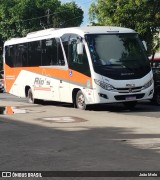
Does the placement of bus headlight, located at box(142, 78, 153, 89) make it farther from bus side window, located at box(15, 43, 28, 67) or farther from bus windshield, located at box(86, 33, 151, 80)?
bus side window, located at box(15, 43, 28, 67)

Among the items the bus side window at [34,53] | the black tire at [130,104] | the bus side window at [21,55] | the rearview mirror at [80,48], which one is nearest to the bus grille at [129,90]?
the black tire at [130,104]

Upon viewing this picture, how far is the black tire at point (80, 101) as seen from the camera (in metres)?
17.3

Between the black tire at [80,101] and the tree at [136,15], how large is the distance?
7622mm

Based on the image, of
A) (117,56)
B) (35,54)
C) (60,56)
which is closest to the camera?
(117,56)

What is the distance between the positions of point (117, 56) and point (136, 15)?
7.60m

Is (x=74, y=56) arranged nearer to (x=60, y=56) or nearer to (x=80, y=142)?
(x=60, y=56)

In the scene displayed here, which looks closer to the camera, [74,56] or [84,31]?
[84,31]

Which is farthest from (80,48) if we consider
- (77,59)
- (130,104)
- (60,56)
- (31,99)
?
(31,99)

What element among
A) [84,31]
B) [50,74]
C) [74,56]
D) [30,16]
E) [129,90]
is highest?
[30,16]

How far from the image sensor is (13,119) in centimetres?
1449

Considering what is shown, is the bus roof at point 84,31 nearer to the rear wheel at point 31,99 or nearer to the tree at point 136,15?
the rear wheel at point 31,99

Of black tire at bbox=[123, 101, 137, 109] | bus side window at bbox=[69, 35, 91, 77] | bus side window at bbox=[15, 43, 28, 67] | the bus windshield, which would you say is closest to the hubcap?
bus side window at bbox=[69, 35, 91, 77]

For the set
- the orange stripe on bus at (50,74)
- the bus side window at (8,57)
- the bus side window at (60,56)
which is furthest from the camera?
the bus side window at (8,57)

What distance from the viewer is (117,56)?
1667cm
